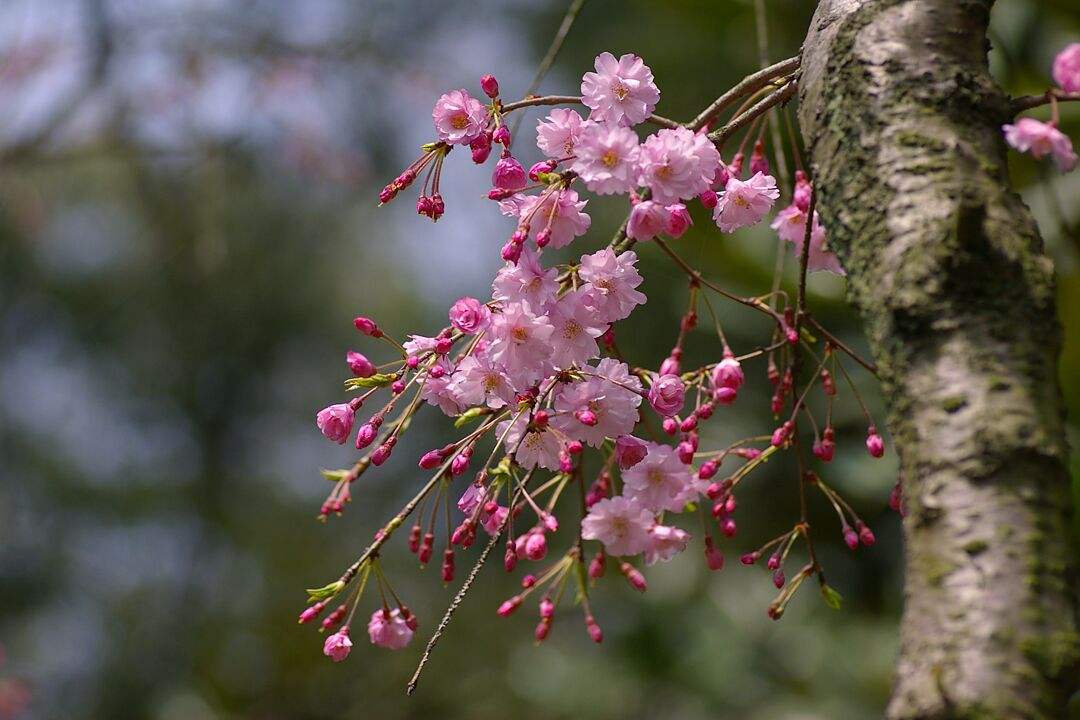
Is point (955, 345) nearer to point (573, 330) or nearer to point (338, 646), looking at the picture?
point (573, 330)

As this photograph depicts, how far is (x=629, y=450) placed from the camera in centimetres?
92

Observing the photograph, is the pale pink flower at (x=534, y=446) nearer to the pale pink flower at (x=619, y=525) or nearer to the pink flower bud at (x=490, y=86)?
the pale pink flower at (x=619, y=525)

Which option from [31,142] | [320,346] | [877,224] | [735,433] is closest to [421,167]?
[877,224]

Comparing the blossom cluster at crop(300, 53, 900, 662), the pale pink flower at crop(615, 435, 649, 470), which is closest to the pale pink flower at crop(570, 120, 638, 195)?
the blossom cluster at crop(300, 53, 900, 662)

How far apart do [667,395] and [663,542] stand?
19 centimetres

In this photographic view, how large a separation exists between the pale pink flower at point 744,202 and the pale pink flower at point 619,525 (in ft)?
0.91

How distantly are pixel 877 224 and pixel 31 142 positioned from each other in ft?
10.3

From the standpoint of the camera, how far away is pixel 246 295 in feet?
19.0

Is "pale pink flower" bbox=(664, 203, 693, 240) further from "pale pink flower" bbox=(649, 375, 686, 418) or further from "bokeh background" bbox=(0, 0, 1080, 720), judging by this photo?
"bokeh background" bbox=(0, 0, 1080, 720)

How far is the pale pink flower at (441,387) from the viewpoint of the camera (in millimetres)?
904

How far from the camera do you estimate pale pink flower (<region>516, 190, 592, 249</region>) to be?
2.91 feet

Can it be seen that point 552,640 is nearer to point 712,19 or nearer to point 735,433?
point 735,433

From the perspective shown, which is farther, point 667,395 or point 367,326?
point 367,326

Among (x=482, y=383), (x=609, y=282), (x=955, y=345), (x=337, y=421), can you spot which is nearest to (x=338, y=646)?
(x=337, y=421)
